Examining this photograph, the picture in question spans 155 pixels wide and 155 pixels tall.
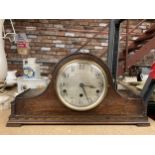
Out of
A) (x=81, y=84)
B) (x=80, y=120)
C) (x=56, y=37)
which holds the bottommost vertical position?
(x=80, y=120)

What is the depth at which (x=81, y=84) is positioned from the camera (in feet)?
2.07

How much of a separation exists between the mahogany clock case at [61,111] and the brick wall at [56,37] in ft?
5.71

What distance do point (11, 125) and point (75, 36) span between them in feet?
6.13

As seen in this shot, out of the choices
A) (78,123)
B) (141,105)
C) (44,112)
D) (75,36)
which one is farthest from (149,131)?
(75,36)

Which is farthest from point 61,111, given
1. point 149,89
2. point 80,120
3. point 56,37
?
point 56,37

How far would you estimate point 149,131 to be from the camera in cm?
61

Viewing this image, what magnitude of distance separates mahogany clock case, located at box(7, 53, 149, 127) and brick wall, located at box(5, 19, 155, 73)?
174 centimetres

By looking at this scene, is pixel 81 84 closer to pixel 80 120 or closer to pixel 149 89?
pixel 80 120

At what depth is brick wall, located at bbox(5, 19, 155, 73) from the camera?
238 cm

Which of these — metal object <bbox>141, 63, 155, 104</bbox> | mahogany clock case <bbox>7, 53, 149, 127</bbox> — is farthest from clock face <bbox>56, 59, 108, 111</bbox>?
metal object <bbox>141, 63, 155, 104</bbox>

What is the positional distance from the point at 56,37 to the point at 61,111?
6.06 ft

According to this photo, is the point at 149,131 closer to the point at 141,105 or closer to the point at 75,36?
the point at 141,105
